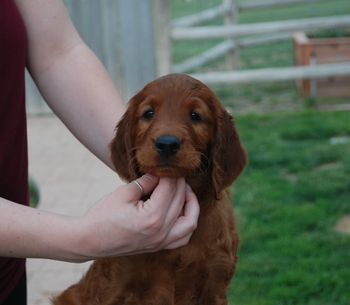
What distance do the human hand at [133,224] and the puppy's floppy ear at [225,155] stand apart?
369 millimetres

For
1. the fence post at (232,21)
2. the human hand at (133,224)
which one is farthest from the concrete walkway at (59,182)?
the fence post at (232,21)

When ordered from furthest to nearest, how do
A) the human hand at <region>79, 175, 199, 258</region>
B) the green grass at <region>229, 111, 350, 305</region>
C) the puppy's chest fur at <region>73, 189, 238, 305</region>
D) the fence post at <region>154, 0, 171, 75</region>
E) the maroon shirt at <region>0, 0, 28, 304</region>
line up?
1. the fence post at <region>154, 0, 171, 75</region>
2. the green grass at <region>229, 111, 350, 305</region>
3. the puppy's chest fur at <region>73, 189, 238, 305</region>
4. the maroon shirt at <region>0, 0, 28, 304</region>
5. the human hand at <region>79, 175, 199, 258</region>

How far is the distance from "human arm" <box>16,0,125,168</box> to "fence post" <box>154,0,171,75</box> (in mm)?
6052

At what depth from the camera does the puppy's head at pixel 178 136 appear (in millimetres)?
2049

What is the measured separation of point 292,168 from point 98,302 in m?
4.19

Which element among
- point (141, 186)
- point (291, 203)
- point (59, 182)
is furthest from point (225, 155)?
point (59, 182)

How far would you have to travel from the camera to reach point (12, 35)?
2.18 m

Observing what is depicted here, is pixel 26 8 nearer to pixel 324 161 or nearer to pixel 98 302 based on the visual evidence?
pixel 98 302

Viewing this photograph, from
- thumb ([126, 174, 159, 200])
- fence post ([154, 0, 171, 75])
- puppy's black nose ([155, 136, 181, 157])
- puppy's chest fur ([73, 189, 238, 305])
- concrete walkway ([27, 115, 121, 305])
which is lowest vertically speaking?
concrete walkway ([27, 115, 121, 305])

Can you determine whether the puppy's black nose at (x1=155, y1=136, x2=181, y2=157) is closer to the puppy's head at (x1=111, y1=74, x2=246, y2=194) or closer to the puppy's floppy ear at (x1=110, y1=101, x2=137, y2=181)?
the puppy's head at (x1=111, y1=74, x2=246, y2=194)

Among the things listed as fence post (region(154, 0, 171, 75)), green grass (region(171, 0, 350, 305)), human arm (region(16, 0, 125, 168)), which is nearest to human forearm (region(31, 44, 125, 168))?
human arm (region(16, 0, 125, 168))

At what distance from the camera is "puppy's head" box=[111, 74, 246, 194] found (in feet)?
6.72

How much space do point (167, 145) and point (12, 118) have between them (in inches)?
20.7

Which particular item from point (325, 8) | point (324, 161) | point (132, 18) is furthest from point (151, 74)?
point (325, 8)
